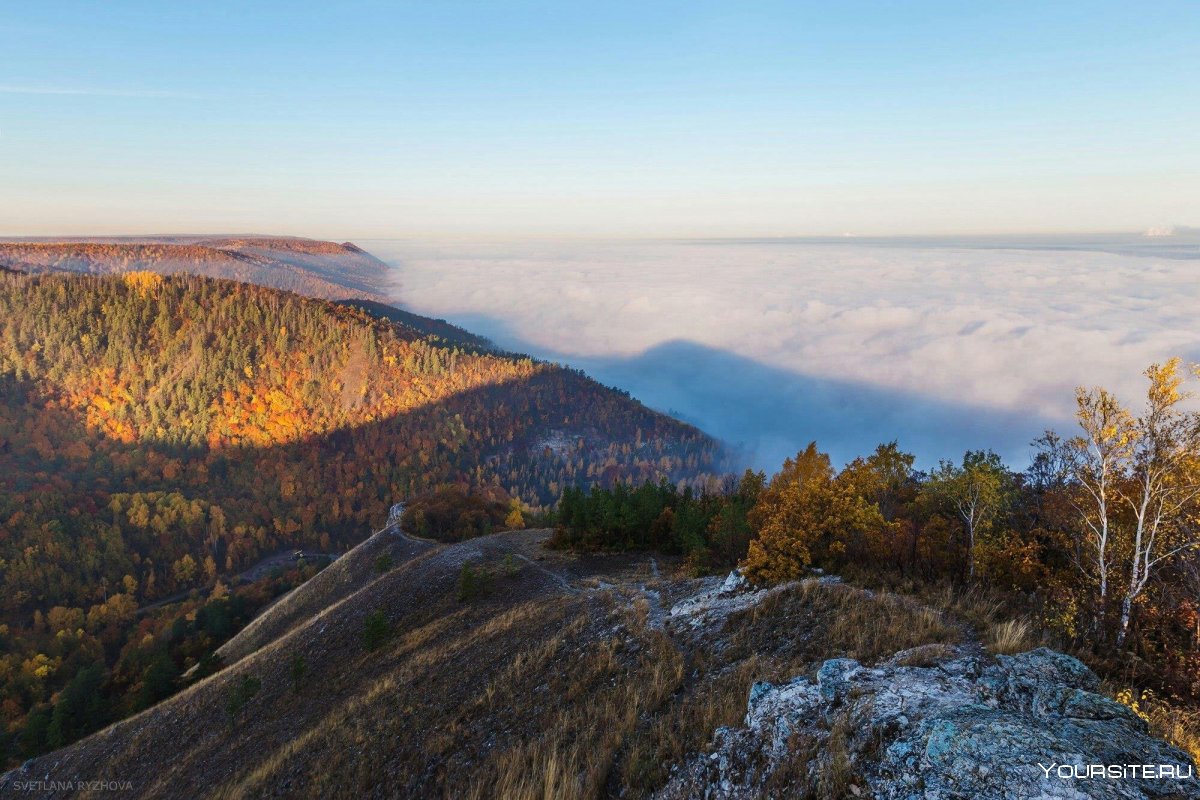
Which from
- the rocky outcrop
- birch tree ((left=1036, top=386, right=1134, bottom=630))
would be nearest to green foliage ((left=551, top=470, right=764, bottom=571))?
birch tree ((left=1036, top=386, right=1134, bottom=630))

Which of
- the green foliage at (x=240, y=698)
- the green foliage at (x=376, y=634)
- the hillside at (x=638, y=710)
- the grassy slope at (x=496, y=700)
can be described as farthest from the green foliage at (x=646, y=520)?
the green foliage at (x=240, y=698)

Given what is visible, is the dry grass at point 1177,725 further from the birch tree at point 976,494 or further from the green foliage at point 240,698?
the green foliage at point 240,698

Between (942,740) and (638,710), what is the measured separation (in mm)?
Result: 8308

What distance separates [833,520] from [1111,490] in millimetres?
11322

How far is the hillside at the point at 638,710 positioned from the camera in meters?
8.34

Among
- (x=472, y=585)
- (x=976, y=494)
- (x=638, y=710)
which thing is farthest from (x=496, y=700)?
(x=976, y=494)

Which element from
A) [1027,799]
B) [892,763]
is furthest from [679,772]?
[1027,799]

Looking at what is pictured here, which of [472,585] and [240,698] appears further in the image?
[472,585]

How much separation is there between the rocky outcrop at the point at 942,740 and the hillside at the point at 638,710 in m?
0.04

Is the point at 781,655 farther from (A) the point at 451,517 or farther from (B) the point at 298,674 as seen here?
(A) the point at 451,517

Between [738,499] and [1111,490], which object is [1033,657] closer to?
[1111,490]

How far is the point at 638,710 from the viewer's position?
14062 mm

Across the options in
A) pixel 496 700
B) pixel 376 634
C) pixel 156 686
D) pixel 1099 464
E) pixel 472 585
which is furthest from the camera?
pixel 156 686

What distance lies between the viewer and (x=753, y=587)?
2242cm
